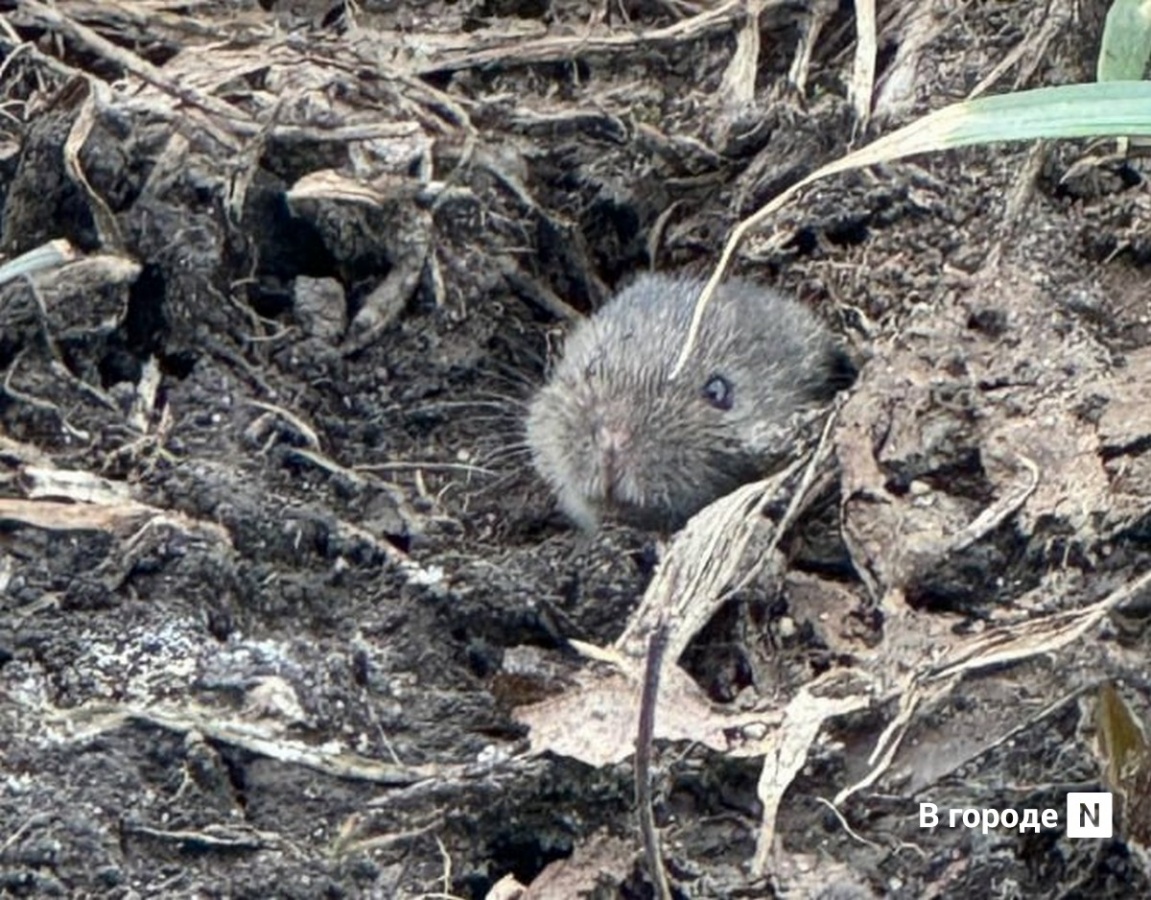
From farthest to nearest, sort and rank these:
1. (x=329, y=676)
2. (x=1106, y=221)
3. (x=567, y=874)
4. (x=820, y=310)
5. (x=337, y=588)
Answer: (x=820, y=310), (x=1106, y=221), (x=337, y=588), (x=329, y=676), (x=567, y=874)

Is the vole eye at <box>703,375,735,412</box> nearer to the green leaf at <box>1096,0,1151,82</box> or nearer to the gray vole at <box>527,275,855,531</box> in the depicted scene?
the gray vole at <box>527,275,855,531</box>

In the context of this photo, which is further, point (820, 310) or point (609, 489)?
point (820, 310)

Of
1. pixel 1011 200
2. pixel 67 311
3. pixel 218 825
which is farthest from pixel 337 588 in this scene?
pixel 1011 200

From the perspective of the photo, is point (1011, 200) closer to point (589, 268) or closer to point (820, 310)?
point (820, 310)

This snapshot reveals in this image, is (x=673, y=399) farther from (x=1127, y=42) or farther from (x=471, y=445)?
(x=1127, y=42)

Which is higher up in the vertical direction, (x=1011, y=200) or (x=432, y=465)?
(x=1011, y=200)

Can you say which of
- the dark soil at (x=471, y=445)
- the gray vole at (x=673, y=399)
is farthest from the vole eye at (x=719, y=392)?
the dark soil at (x=471, y=445)

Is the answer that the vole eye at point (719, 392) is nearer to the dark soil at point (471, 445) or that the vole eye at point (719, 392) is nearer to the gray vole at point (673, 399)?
the gray vole at point (673, 399)
